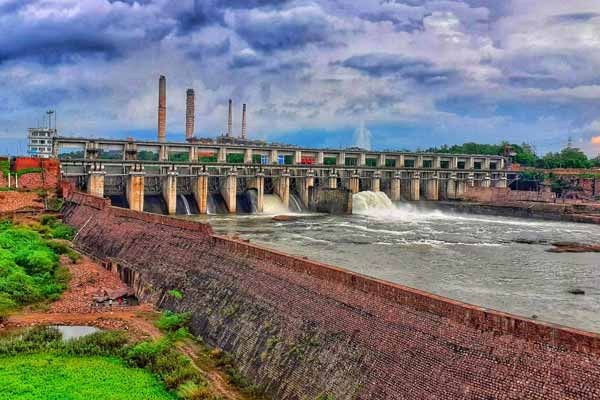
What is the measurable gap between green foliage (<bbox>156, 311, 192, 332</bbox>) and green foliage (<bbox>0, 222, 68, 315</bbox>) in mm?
5260

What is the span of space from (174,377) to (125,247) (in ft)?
42.0

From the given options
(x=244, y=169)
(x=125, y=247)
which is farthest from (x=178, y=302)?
(x=244, y=169)

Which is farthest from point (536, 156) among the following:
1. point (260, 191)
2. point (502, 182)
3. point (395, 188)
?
point (260, 191)

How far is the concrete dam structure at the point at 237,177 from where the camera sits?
40.9 m

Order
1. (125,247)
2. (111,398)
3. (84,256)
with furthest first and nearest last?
(84,256) → (125,247) → (111,398)

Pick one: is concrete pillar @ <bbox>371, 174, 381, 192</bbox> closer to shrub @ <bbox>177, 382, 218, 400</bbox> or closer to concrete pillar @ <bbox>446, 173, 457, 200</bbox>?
concrete pillar @ <bbox>446, 173, 457, 200</bbox>

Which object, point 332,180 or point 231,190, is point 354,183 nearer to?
point 332,180

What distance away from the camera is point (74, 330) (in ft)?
53.0

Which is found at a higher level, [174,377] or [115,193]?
[115,193]

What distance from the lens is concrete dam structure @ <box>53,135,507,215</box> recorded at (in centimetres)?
4088

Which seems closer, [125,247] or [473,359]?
[473,359]

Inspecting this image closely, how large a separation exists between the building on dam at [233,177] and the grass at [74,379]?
27422mm

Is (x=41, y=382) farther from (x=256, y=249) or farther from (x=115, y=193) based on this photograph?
(x=115, y=193)

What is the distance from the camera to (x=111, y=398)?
11195 mm
